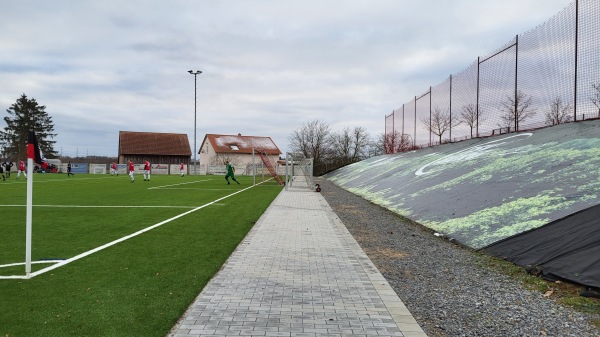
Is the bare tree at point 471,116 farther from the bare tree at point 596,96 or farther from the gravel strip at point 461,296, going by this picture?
the gravel strip at point 461,296

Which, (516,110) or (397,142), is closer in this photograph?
(516,110)

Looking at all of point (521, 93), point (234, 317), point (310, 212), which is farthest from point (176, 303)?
point (521, 93)

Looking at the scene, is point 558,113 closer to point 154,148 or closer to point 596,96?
point 596,96

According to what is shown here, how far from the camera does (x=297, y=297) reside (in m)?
4.90

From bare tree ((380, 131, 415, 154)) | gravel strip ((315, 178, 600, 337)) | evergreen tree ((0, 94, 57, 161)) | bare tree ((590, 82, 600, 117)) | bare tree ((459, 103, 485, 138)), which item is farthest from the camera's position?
evergreen tree ((0, 94, 57, 161))

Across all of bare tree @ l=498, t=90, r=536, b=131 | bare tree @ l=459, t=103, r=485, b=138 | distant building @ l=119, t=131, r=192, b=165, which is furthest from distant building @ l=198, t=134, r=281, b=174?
bare tree @ l=498, t=90, r=536, b=131

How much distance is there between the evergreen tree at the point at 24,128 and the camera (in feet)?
238

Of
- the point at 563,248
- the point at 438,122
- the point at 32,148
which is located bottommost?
the point at 563,248

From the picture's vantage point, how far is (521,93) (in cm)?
1797

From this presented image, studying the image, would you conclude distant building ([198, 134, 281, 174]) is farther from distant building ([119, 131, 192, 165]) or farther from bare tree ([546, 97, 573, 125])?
bare tree ([546, 97, 573, 125])

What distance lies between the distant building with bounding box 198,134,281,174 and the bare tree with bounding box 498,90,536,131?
177 ft

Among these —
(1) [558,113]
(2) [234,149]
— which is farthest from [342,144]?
(1) [558,113]

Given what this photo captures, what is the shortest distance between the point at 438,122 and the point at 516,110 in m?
9.64

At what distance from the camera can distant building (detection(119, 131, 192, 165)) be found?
74312mm
